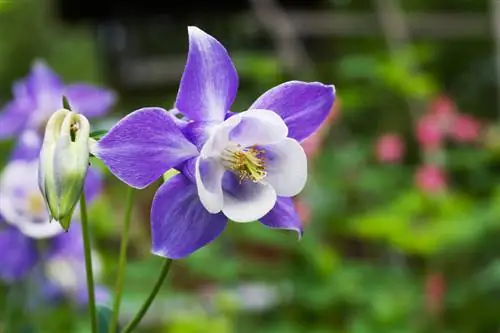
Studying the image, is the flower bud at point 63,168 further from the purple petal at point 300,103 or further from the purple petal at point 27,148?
the purple petal at point 27,148

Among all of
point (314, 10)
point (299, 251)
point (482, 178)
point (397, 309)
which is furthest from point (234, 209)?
point (314, 10)

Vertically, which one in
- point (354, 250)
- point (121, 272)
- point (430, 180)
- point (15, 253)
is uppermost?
point (121, 272)

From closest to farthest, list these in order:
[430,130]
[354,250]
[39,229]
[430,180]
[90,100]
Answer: [39,229], [90,100], [430,180], [430,130], [354,250]

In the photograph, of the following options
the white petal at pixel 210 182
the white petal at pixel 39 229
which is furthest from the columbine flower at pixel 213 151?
the white petal at pixel 39 229

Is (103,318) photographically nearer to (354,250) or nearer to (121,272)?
(121,272)

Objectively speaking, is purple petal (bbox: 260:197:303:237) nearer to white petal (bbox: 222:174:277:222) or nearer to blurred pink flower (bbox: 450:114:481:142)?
white petal (bbox: 222:174:277:222)

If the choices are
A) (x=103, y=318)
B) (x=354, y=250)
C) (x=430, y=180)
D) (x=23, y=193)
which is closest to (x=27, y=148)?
(x=23, y=193)
